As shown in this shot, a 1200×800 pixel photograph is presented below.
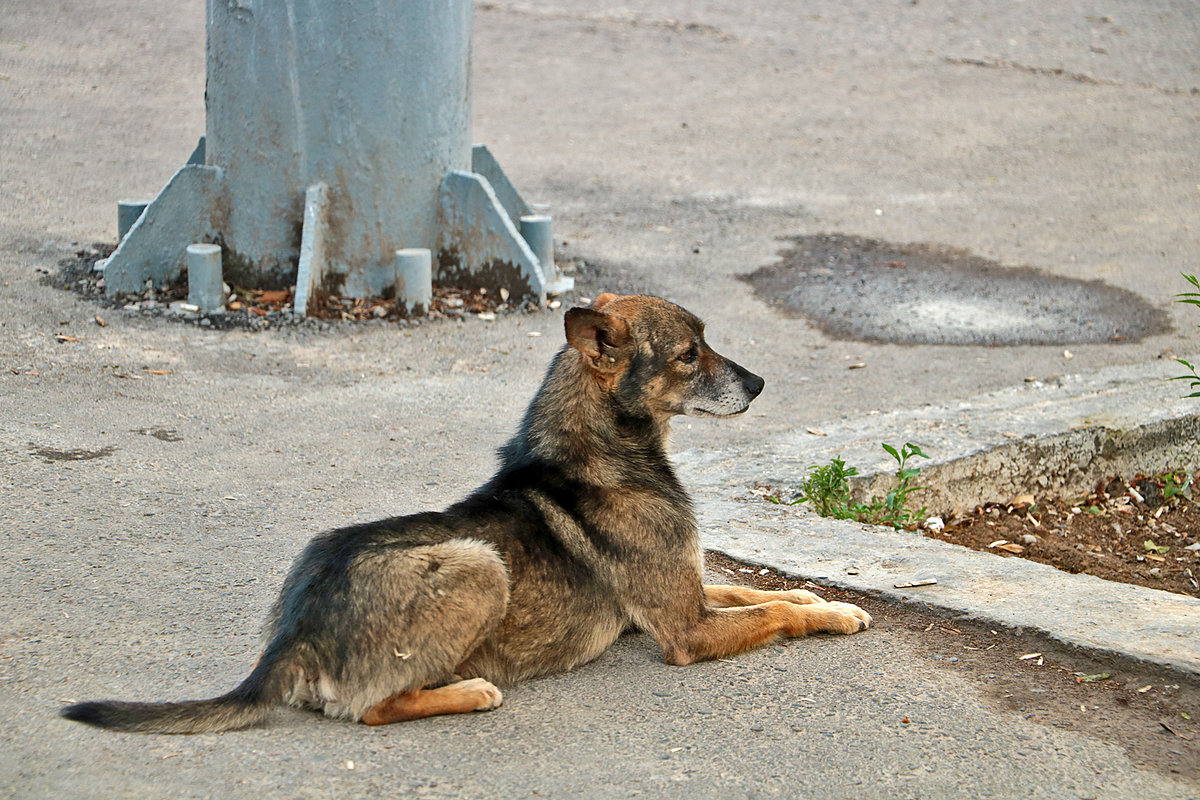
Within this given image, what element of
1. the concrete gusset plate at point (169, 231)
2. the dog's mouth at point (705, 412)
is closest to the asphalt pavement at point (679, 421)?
the concrete gusset plate at point (169, 231)

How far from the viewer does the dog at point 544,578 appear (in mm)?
3717

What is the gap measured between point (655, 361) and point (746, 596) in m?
0.94

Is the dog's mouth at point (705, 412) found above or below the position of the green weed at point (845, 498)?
above

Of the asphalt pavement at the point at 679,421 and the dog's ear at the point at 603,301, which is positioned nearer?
the asphalt pavement at the point at 679,421

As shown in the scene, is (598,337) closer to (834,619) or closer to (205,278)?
(834,619)

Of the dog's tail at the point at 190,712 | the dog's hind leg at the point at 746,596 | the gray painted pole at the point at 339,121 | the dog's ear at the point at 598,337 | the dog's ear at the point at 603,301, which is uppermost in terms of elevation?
the gray painted pole at the point at 339,121

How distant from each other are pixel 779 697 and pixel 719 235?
24.6 feet

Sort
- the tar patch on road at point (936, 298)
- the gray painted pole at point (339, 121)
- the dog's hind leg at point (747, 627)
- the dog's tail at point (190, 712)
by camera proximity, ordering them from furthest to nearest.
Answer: the tar patch on road at point (936, 298) → the gray painted pole at point (339, 121) → the dog's hind leg at point (747, 627) → the dog's tail at point (190, 712)

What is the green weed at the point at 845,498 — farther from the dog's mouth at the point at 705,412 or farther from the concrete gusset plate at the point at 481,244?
the concrete gusset plate at the point at 481,244

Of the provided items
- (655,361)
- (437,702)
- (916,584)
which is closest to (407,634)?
(437,702)

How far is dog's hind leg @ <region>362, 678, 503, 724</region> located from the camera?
3809 mm

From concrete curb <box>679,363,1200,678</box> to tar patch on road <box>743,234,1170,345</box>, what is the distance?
1.24 metres

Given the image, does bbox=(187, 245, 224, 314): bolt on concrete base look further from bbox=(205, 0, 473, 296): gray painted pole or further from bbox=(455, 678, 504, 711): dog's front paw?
bbox=(455, 678, 504, 711): dog's front paw

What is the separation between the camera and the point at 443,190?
9.17 m
